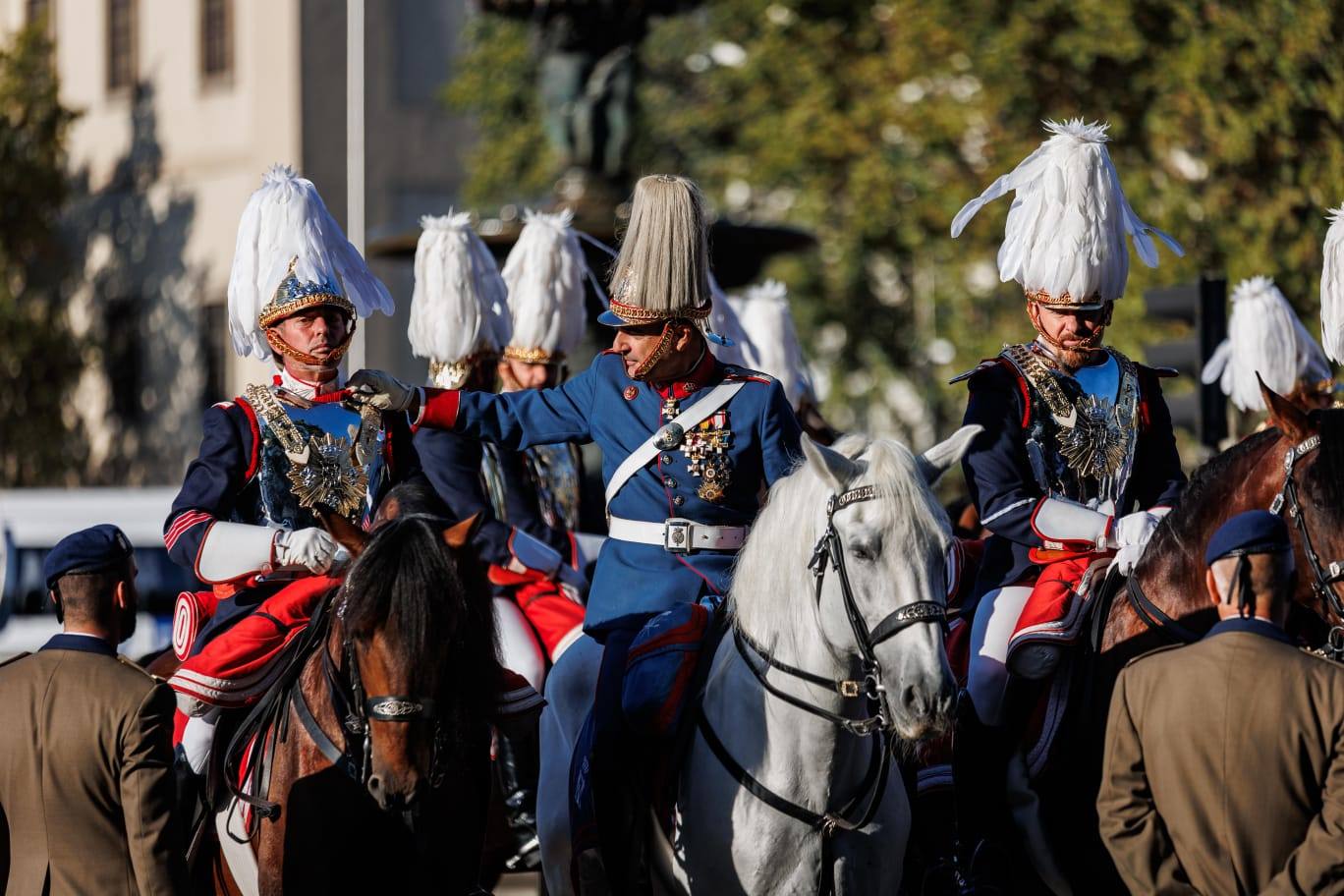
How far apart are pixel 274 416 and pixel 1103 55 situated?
16774mm

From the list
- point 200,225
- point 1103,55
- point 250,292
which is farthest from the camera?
point 200,225

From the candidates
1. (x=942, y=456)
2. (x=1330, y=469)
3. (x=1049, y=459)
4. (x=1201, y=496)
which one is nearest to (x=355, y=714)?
(x=942, y=456)

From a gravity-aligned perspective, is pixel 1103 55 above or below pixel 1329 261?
above

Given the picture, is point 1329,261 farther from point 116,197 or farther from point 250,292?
point 116,197

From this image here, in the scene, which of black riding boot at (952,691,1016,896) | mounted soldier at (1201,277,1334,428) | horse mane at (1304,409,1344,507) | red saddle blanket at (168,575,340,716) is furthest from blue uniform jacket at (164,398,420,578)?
mounted soldier at (1201,277,1334,428)

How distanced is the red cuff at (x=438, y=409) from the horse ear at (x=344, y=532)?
85cm

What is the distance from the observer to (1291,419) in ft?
21.4

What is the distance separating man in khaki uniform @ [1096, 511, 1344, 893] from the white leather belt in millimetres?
1560

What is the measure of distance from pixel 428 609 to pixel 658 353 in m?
1.40

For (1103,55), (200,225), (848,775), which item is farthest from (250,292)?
(200,225)

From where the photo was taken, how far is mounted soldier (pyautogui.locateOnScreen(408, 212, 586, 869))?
28.9 feet

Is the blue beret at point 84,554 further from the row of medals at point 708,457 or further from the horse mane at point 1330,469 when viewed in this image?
the horse mane at point 1330,469

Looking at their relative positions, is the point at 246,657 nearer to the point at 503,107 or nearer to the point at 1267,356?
the point at 1267,356

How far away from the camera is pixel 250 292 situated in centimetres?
741
